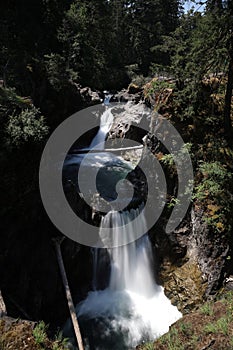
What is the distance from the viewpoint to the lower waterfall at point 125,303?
30.7 feet

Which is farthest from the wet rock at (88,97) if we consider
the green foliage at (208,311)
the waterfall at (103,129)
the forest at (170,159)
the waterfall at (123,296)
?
the green foliage at (208,311)

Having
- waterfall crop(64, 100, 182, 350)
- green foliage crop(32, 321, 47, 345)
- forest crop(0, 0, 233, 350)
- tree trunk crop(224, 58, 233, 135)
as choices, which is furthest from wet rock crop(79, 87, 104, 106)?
green foliage crop(32, 321, 47, 345)

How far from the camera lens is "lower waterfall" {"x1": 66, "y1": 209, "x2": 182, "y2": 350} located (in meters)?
9.34

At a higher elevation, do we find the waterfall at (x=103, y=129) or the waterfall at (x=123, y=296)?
the waterfall at (x=103, y=129)

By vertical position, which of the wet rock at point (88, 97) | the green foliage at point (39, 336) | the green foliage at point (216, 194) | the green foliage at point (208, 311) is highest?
the wet rock at point (88, 97)

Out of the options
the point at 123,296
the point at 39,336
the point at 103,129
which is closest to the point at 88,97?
the point at 103,129

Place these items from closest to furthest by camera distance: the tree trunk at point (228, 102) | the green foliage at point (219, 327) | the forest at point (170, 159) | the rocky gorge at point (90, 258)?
the green foliage at point (219, 327), the forest at point (170, 159), the rocky gorge at point (90, 258), the tree trunk at point (228, 102)

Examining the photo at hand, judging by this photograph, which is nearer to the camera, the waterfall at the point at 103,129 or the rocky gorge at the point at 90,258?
the rocky gorge at the point at 90,258

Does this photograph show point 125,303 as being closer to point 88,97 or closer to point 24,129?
point 24,129

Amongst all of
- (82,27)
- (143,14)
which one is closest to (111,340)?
(82,27)

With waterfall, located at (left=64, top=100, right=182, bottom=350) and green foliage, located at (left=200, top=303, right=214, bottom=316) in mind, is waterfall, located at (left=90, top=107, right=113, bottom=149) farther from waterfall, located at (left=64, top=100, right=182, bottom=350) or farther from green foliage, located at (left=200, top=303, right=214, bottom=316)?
green foliage, located at (left=200, top=303, right=214, bottom=316)

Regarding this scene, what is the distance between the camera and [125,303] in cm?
1091

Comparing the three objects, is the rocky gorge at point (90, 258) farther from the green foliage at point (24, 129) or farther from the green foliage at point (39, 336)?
the green foliage at point (39, 336)

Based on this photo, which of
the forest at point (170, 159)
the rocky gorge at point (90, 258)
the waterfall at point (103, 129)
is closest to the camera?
the forest at point (170, 159)
